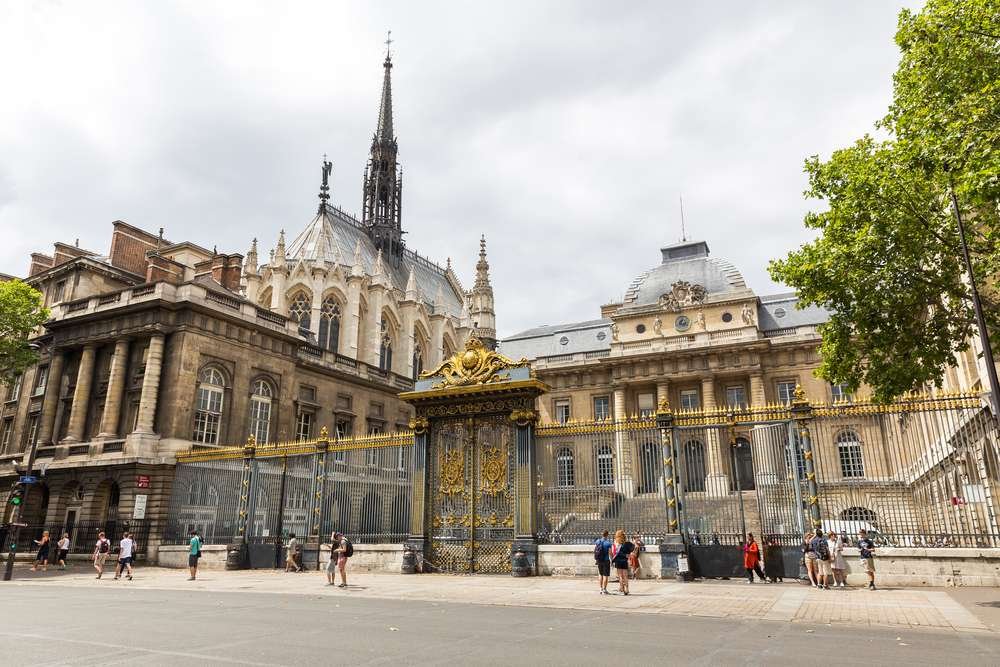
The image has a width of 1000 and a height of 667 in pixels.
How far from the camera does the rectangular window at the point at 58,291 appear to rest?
103 ft

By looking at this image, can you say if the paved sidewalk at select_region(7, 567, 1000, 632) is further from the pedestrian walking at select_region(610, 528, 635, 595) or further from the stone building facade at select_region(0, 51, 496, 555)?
the stone building facade at select_region(0, 51, 496, 555)

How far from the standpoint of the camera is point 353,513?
1858 cm

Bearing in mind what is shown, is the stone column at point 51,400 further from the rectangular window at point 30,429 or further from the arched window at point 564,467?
the arched window at point 564,467

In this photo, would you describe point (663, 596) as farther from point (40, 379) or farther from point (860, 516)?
point (40, 379)

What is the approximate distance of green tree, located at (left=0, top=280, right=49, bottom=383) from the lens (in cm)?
2642

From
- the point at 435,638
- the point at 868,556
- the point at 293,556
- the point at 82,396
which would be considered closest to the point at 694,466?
the point at 868,556

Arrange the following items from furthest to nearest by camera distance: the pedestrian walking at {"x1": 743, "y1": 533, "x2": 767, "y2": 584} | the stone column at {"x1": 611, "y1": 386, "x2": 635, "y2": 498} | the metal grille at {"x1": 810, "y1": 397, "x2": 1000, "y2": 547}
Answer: the stone column at {"x1": 611, "y1": 386, "x2": 635, "y2": 498} < the pedestrian walking at {"x1": 743, "y1": 533, "x2": 767, "y2": 584} < the metal grille at {"x1": 810, "y1": 397, "x2": 1000, "y2": 547}

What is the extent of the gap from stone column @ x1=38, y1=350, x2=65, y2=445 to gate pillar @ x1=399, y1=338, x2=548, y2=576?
19732 mm

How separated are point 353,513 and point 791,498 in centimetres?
1129

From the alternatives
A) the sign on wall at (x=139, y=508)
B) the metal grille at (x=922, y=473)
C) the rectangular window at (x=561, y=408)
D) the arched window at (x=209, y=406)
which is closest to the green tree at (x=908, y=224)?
the metal grille at (x=922, y=473)

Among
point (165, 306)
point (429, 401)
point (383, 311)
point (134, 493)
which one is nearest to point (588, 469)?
point (429, 401)

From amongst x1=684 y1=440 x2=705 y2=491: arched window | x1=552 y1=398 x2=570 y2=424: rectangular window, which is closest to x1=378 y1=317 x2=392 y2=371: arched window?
x1=552 y1=398 x2=570 y2=424: rectangular window

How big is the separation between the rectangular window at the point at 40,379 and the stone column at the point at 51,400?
3.79ft

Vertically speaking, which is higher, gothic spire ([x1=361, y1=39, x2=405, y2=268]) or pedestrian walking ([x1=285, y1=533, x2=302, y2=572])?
gothic spire ([x1=361, y1=39, x2=405, y2=268])
